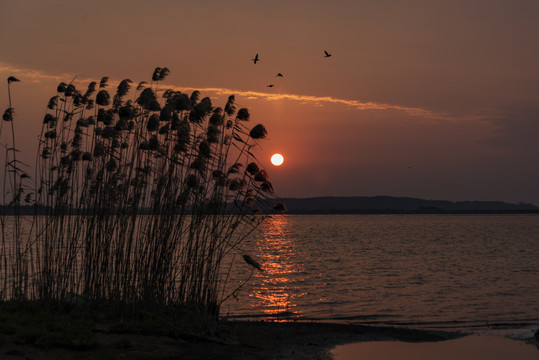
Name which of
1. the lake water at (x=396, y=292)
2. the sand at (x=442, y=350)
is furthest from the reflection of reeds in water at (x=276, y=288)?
the sand at (x=442, y=350)

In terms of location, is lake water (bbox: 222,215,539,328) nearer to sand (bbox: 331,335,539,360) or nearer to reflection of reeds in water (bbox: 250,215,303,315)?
reflection of reeds in water (bbox: 250,215,303,315)

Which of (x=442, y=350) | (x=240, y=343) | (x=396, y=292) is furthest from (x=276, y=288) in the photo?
(x=240, y=343)

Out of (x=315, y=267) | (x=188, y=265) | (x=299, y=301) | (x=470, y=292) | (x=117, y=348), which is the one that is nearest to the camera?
(x=117, y=348)

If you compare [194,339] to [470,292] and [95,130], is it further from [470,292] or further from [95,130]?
[470,292]

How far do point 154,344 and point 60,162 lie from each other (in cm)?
546

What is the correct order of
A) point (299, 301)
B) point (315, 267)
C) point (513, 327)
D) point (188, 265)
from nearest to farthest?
point (188, 265) → point (513, 327) → point (299, 301) → point (315, 267)

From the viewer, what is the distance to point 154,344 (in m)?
11.0

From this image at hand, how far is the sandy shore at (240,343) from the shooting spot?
10.1m

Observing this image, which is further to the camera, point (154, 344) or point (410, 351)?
point (410, 351)

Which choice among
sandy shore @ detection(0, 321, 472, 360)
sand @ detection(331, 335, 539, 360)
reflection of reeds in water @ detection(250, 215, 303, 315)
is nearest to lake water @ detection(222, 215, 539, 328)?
reflection of reeds in water @ detection(250, 215, 303, 315)

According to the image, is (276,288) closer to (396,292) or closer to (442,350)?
(396,292)

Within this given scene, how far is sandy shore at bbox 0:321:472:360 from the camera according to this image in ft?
33.0

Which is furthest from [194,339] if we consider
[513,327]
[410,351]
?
[513,327]

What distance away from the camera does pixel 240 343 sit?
40.7 feet
